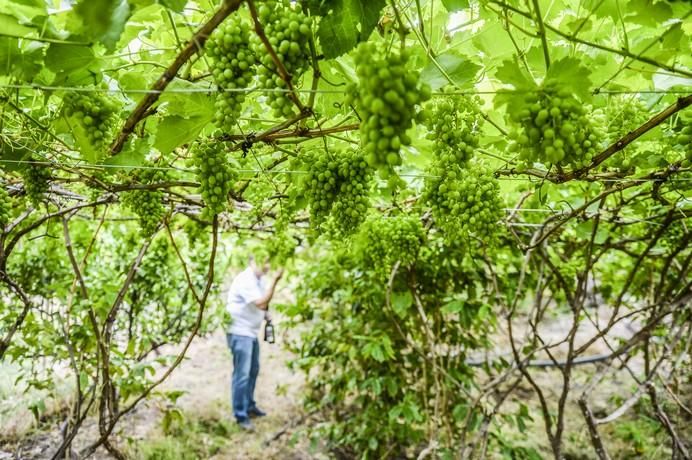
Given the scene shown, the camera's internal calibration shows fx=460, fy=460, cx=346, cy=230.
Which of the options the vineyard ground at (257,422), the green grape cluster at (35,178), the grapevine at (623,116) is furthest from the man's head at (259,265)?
the grapevine at (623,116)

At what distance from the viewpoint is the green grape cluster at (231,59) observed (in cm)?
80

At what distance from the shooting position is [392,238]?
1.70 m

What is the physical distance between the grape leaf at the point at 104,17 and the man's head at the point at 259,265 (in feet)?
12.1

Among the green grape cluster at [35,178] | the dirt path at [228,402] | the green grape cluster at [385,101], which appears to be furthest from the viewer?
the dirt path at [228,402]

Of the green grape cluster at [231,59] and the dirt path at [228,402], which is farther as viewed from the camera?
the dirt path at [228,402]

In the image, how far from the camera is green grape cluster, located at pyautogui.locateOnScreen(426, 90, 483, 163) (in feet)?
3.40

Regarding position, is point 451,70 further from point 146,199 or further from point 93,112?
point 146,199

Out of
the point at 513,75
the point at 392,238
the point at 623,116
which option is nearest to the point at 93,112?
the point at 513,75

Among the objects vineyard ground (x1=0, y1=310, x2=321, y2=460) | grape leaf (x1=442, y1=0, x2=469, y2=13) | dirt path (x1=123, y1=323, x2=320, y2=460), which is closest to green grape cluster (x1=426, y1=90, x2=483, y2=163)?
grape leaf (x1=442, y1=0, x2=469, y2=13)

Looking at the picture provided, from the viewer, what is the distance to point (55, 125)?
45.9 inches

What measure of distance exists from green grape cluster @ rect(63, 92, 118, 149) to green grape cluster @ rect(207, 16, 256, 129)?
0.32 meters

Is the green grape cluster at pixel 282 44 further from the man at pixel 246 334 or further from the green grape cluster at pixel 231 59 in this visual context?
the man at pixel 246 334

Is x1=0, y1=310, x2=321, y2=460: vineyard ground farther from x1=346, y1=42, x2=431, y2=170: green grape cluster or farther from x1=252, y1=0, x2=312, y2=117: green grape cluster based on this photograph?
x1=346, y1=42, x2=431, y2=170: green grape cluster

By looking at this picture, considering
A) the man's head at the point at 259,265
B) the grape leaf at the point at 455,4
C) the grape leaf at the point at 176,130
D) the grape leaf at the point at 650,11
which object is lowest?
the grape leaf at the point at 176,130
